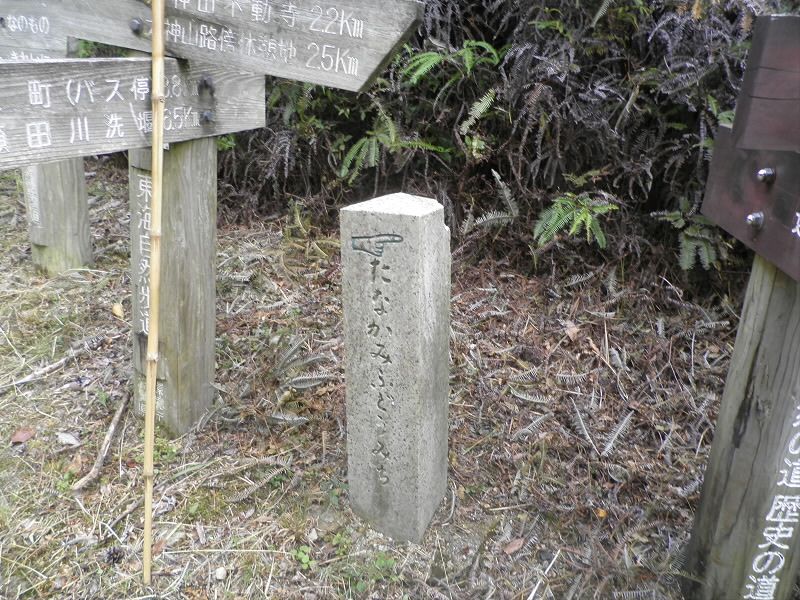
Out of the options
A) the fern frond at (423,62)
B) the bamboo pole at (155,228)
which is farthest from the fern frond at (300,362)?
the fern frond at (423,62)

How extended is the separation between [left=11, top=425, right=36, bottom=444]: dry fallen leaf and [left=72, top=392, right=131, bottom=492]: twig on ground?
0.43 meters

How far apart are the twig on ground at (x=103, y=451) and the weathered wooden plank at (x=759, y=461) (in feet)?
9.70

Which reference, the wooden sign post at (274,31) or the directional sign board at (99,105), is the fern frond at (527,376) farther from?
the directional sign board at (99,105)

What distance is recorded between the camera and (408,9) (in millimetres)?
2387

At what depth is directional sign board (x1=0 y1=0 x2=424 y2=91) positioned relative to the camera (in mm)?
2465

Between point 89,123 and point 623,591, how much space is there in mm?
3034

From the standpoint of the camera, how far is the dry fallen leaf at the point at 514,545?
2.90m

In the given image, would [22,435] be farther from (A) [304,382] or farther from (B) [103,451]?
(A) [304,382]

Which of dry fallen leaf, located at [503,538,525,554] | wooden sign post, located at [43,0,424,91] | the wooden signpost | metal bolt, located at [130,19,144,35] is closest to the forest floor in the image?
dry fallen leaf, located at [503,538,525,554]

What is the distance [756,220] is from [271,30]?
Result: 2.07 metres

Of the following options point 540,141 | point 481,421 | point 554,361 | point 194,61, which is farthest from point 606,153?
point 194,61

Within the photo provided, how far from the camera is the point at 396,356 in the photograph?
260 centimetres

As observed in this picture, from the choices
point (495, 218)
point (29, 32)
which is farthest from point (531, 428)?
point (29, 32)

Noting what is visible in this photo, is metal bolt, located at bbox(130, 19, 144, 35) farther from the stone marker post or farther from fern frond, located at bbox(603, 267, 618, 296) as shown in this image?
fern frond, located at bbox(603, 267, 618, 296)
